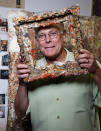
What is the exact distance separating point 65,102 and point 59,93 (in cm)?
5

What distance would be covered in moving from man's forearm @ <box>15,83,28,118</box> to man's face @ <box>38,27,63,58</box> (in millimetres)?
218

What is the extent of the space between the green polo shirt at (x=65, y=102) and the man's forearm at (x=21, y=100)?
2.6 inches

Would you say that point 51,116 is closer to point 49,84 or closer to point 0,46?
point 49,84

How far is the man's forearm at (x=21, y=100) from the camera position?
965 mm

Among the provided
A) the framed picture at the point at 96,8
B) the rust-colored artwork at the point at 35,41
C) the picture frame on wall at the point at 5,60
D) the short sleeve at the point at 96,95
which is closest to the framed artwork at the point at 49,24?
the rust-colored artwork at the point at 35,41

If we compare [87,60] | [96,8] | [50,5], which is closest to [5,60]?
[50,5]

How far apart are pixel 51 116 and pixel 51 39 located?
0.38 m

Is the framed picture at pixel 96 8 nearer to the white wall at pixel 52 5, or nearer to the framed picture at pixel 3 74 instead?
the white wall at pixel 52 5

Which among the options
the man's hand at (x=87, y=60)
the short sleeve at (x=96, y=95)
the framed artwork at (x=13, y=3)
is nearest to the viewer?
the man's hand at (x=87, y=60)

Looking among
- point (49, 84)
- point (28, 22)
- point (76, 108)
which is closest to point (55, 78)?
point (49, 84)

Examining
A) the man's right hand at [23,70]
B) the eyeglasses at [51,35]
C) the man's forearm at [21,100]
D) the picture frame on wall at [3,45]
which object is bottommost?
the man's forearm at [21,100]

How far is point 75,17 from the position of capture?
0.84 metres

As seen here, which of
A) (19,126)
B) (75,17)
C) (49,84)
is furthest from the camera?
(19,126)

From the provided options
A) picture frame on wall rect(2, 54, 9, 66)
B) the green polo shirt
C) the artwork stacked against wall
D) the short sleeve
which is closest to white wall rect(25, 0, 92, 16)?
the artwork stacked against wall
